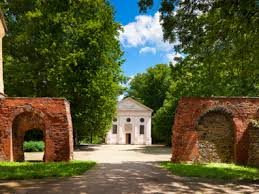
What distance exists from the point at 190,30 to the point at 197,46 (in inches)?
39.2

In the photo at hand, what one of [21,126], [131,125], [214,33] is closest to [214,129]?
[214,33]

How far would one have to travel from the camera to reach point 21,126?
21656 mm

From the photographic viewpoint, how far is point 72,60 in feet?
109

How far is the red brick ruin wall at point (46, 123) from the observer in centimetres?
2078

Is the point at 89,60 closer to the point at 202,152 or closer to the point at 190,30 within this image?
the point at 202,152

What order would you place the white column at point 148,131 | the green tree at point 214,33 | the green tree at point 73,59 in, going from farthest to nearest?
the white column at point 148,131, the green tree at point 73,59, the green tree at point 214,33

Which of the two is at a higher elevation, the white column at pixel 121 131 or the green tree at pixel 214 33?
the green tree at pixel 214 33

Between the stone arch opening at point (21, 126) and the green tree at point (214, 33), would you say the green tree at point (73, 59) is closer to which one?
the stone arch opening at point (21, 126)

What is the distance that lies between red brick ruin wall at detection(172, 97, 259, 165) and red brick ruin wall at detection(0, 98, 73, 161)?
239 inches

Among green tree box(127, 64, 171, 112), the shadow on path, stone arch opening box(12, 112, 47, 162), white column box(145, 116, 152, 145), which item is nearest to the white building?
white column box(145, 116, 152, 145)

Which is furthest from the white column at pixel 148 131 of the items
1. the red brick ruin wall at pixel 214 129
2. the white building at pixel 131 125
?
the red brick ruin wall at pixel 214 129

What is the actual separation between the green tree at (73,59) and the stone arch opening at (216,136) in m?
14.7

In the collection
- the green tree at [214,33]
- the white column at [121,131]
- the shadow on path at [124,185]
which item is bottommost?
the shadow on path at [124,185]

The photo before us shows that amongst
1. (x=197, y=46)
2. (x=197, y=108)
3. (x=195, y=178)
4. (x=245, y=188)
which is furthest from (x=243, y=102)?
(x=245, y=188)
